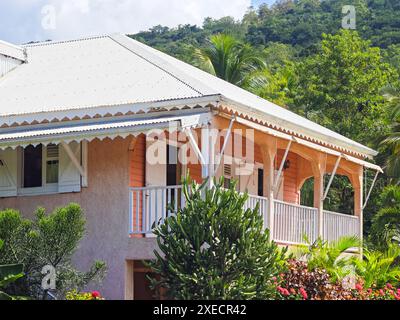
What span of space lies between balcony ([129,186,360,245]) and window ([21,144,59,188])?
6.53 feet

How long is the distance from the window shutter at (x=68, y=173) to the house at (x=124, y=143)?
0.06 ft

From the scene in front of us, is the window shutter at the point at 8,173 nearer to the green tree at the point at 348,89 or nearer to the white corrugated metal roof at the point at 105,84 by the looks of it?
the white corrugated metal roof at the point at 105,84

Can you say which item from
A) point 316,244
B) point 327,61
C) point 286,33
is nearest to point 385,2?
point 286,33

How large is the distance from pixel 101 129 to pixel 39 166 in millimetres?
3126

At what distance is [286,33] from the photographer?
50719mm

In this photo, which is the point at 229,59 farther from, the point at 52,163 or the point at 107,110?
the point at 107,110

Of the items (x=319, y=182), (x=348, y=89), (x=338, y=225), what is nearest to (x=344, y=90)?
(x=348, y=89)

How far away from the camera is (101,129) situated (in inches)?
678

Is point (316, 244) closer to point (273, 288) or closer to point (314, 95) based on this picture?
point (273, 288)

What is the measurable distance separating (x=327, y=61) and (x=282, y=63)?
38.5ft

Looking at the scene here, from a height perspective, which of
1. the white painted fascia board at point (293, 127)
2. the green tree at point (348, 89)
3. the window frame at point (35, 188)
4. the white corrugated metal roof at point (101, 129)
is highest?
the green tree at point (348, 89)

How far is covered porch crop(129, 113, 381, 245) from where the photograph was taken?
58.5 ft

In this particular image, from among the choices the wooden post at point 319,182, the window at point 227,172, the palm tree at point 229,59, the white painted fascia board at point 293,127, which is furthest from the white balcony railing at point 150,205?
the palm tree at point 229,59

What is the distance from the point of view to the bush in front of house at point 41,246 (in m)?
15.7
